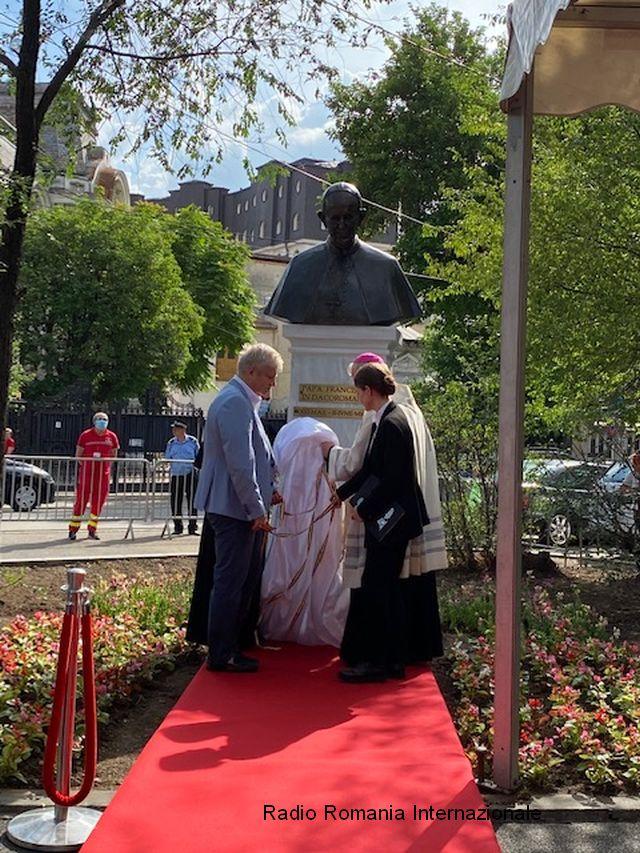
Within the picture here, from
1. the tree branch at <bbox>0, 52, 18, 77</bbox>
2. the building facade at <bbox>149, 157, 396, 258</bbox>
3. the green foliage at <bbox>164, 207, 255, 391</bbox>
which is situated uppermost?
the building facade at <bbox>149, 157, 396, 258</bbox>

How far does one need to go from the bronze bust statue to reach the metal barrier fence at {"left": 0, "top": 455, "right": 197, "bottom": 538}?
7857mm

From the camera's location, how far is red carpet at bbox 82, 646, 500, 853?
3.77 m

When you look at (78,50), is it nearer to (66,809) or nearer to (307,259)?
(307,259)

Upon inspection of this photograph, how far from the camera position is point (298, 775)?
174 inches

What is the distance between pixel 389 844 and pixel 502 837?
631 mm

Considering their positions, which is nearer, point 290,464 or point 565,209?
point 290,464

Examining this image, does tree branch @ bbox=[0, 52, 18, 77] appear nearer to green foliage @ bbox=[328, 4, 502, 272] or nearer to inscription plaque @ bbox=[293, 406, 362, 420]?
inscription plaque @ bbox=[293, 406, 362, 420]

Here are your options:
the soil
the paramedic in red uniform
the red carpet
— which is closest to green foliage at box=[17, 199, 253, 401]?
the paramedic in red uniform

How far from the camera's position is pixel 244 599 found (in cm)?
632

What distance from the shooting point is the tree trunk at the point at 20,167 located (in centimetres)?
793

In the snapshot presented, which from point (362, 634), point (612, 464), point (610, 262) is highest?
point (610, 262)

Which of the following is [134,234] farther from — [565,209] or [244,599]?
[244,599]

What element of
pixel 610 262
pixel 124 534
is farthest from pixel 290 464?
pixel 124 534

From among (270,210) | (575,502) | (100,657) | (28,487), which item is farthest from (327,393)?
(270,210)
